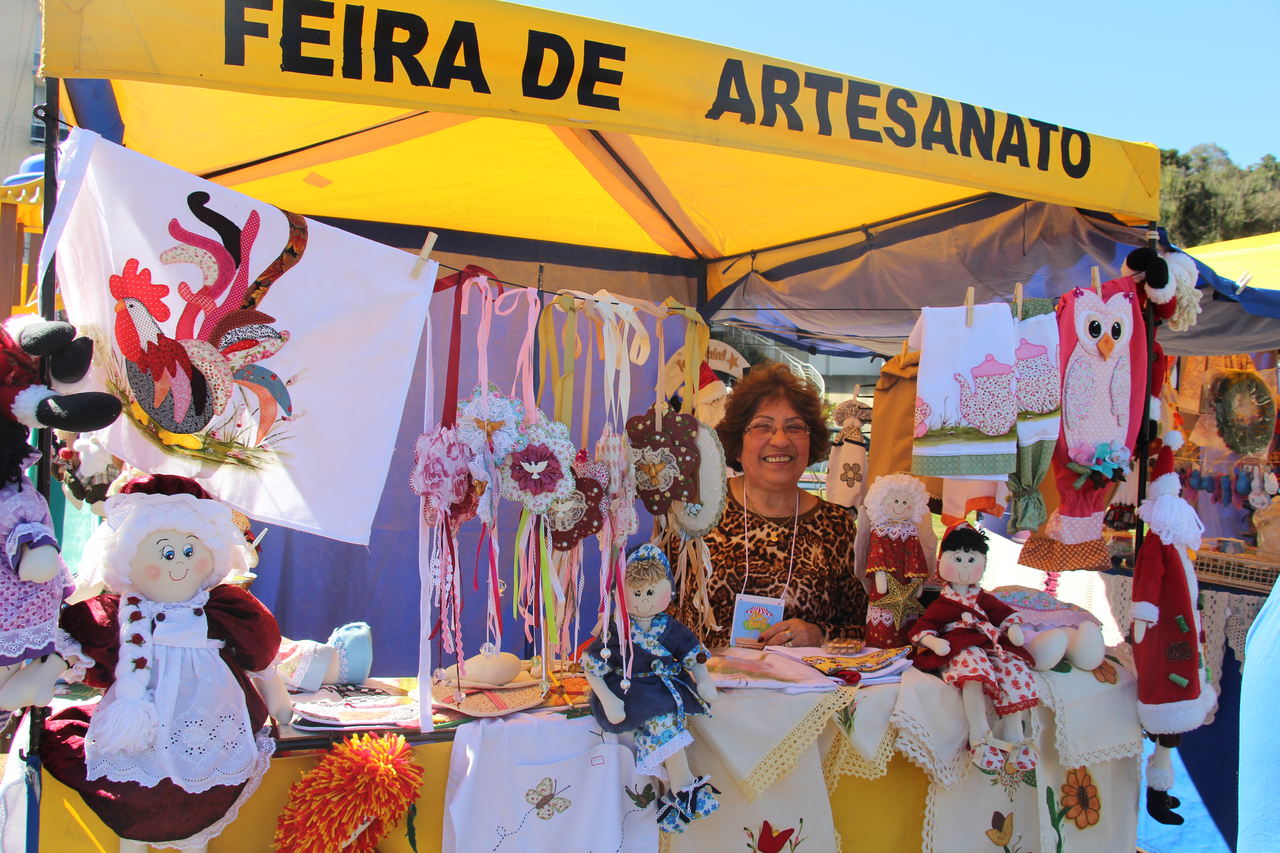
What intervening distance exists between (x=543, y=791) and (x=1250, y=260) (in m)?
4.69

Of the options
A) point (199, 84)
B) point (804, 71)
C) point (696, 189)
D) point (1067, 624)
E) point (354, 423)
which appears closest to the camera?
point (199, 84)

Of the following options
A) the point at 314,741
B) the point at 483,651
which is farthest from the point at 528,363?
the point at 314,741

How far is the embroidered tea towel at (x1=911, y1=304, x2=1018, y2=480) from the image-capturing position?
251cm

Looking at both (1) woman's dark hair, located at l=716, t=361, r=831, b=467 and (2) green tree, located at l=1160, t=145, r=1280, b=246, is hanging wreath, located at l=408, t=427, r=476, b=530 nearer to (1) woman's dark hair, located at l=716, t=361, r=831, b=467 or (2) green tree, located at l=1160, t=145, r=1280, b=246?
(1) woman's dark hair, located at l=716, t=361, r=831, b=467

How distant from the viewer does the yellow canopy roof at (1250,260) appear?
4059 mm

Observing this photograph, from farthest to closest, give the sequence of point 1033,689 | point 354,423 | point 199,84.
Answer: point 1033,689
point 354,423
point 199,84

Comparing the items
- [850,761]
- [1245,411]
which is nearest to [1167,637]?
[850,761]

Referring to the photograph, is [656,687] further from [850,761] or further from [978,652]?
[978,652]

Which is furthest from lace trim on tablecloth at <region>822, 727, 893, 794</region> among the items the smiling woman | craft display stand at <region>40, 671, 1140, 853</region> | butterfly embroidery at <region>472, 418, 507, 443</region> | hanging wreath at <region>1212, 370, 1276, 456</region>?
hanging wreath at <region>1212, 370, 1276, 456</region>

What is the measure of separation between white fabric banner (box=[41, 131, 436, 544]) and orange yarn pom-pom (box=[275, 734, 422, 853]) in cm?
49

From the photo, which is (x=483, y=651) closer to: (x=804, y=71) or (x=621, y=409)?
(x=621, y=409)

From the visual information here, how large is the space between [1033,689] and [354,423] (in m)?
2.00

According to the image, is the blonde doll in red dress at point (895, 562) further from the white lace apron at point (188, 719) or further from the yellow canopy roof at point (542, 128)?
the white lace apron at point (188, 719)

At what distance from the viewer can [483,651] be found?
2.31m
